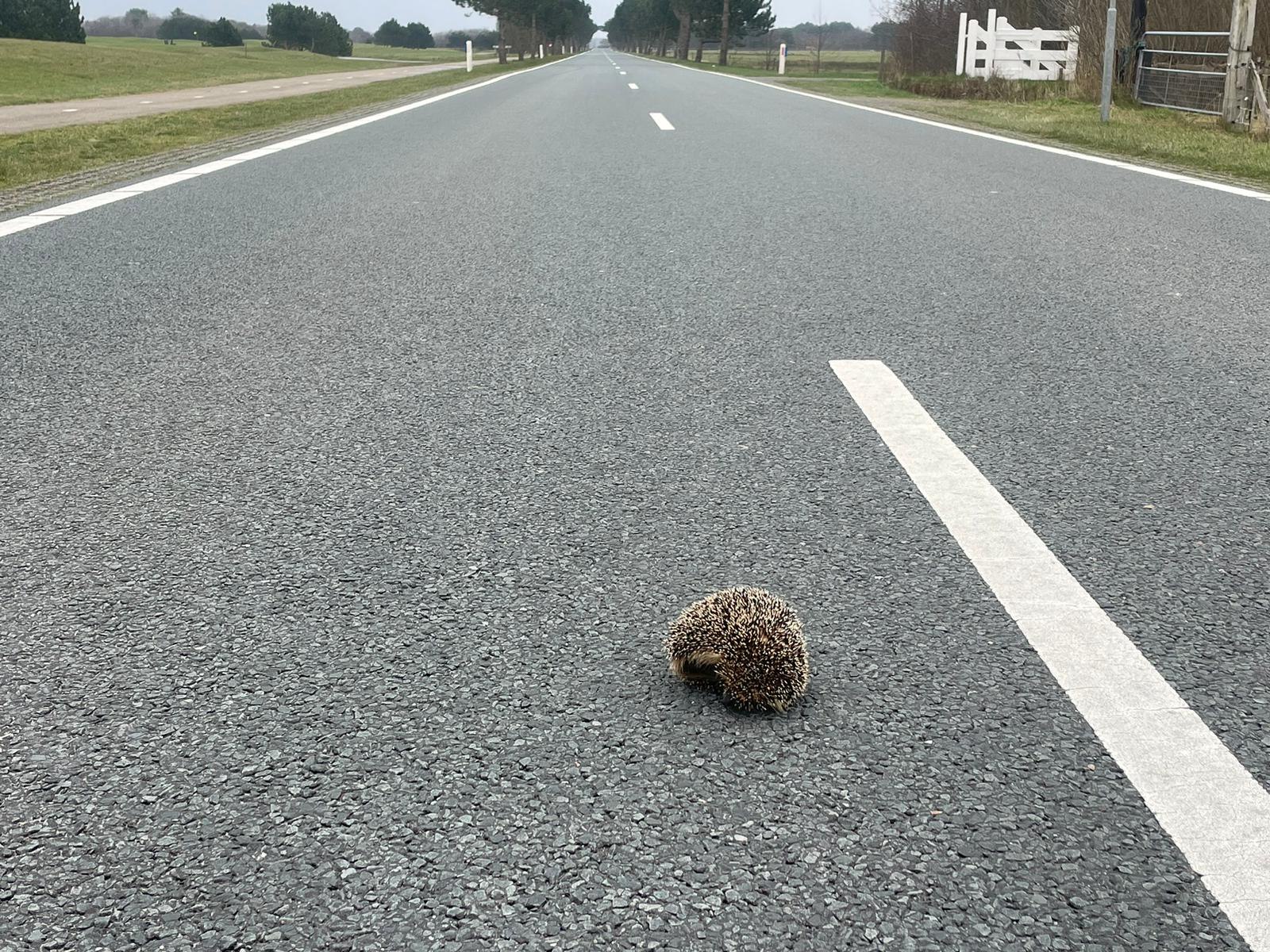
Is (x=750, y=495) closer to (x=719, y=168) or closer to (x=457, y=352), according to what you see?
(x=457, y=352)

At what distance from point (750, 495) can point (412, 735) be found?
1.25 m

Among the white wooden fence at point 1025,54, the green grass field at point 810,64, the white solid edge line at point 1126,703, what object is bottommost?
the white solid edge line at point 1126,703

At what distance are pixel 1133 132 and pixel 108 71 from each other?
3315cm

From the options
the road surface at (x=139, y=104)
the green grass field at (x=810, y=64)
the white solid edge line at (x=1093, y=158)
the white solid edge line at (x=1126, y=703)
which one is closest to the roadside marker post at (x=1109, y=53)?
the white solid edge line at (x=1093, y=158)

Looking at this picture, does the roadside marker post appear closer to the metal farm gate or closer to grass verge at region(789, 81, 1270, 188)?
grass verge at region(789, 81, 1270, 188)

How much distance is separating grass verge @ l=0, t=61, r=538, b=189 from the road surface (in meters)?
0.83

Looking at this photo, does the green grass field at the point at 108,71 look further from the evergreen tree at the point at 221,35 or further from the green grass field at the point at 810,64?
the evergreen tree at the point at 221,35

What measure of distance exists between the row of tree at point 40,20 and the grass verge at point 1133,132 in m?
58.1

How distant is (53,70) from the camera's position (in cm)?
3366

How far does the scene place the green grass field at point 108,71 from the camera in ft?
87.9

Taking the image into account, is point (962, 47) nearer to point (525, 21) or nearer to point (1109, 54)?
point (1109, 54)

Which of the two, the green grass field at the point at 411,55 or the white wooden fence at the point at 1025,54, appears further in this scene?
the green grass field at the point at 411,55

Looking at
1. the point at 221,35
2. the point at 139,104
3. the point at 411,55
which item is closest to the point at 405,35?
the point at 411,55

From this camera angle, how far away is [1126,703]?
1971 millimetres
